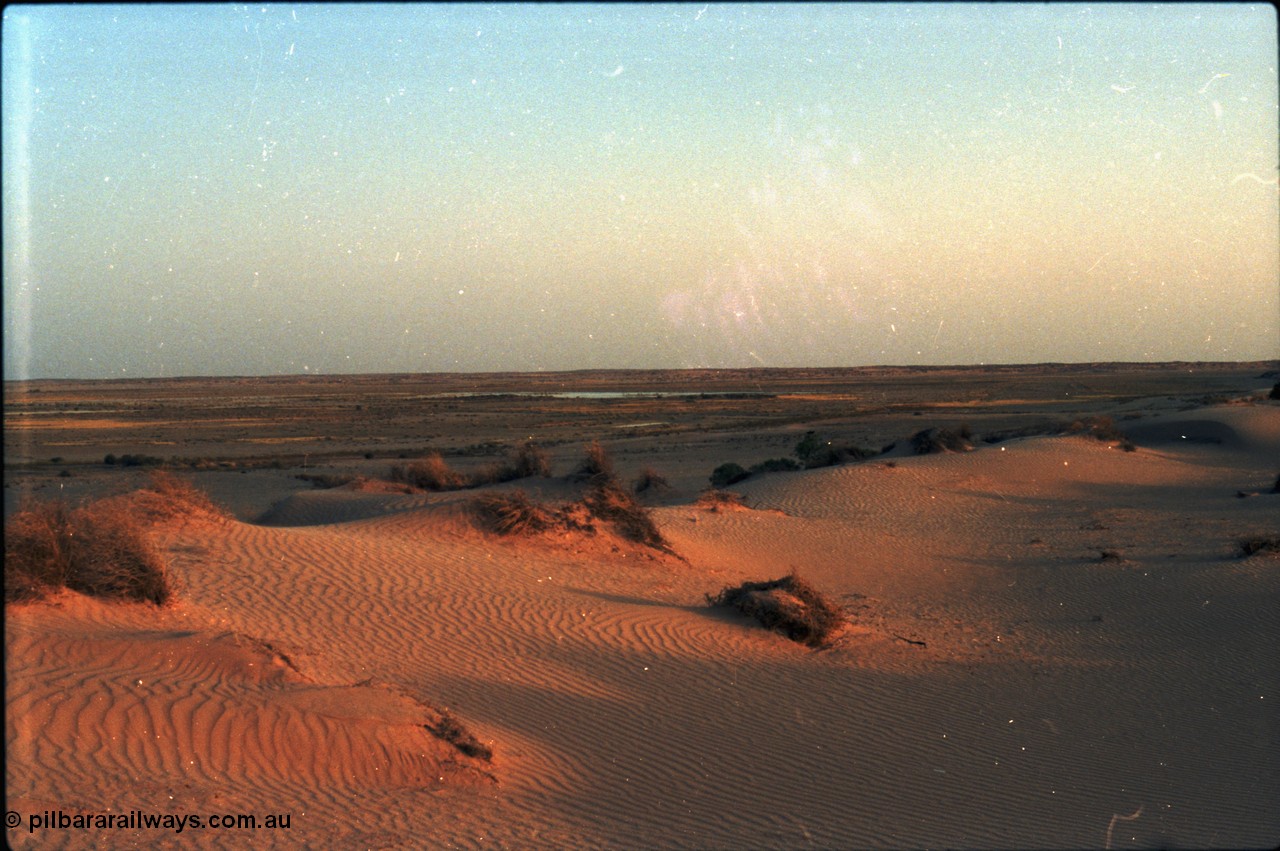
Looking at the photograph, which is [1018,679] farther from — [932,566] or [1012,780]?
[932,566]

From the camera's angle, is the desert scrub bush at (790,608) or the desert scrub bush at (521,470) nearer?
the desert scrub bush at (790,608)

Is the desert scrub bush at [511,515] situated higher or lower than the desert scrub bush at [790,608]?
higher

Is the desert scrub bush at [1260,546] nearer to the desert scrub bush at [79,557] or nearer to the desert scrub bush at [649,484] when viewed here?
the desert scrub bush at [649,484]

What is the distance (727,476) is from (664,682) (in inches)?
822

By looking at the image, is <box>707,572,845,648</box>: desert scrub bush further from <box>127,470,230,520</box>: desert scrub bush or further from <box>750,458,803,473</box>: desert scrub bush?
<box>750,458,803,473</box>: desert scrub bush

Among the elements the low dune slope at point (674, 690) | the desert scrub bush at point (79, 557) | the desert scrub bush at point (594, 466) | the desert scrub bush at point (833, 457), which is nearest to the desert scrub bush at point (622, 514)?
the low dune slope at point (674, 690)

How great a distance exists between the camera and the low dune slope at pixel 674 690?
307 inches

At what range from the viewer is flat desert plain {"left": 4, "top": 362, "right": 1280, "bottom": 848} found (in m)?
7.70

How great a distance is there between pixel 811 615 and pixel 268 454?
116ft

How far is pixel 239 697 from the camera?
8.89 m

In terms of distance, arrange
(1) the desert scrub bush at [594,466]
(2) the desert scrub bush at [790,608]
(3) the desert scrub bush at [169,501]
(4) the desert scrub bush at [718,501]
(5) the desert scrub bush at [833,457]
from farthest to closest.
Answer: (5) the desert scrub bush at [833,457] → (4) the desert scrub bush at [718,501] → (1) the desert scrub bush at [594,466] → (3) the desert scrub bush at [169,501] → (2) the desert scrub bush at [790,608]

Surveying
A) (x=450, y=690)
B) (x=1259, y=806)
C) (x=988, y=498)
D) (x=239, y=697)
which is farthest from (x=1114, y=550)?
(x=239, y=697)

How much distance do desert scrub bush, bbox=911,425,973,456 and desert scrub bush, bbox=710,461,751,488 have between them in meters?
6.70

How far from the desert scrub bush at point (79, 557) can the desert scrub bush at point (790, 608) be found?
7.88 meters
